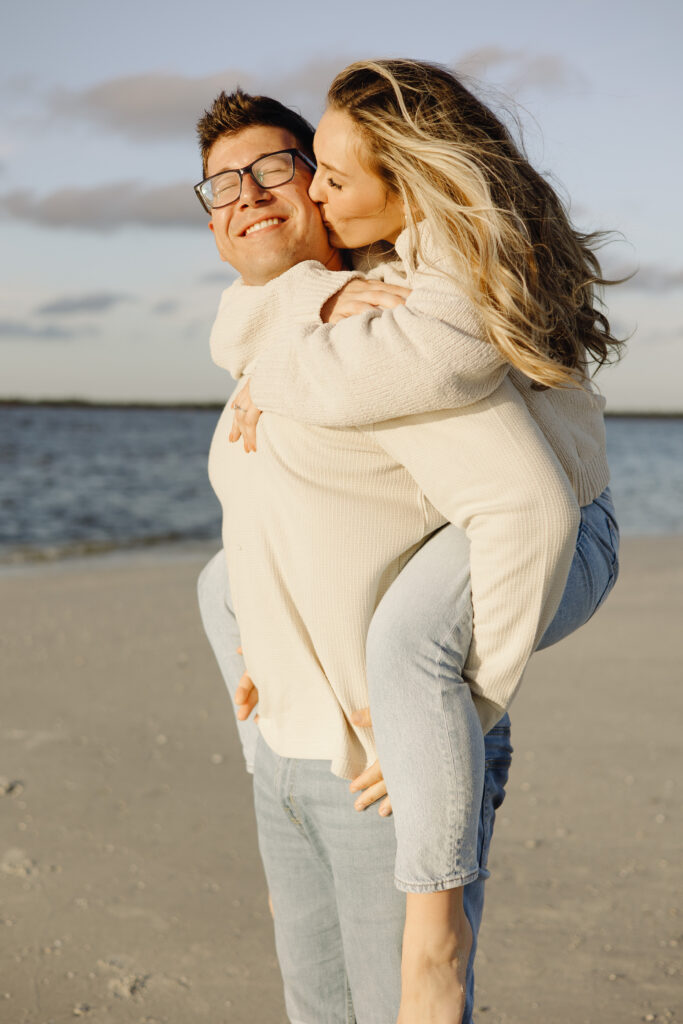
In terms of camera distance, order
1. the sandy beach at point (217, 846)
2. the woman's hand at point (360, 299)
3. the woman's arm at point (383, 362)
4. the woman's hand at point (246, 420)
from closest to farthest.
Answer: the woman's arm at point (383, 362)
the woman's hand at point (360, 299)
the woman's hand at point (246, 420)
the sandy beach at point (217, 846)

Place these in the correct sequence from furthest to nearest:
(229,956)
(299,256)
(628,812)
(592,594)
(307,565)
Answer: (628,812) → (229,956) → (299,256) → (592,594) → (307,565)

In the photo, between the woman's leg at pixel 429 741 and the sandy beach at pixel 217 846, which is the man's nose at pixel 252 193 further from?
the sandy beach at pixel 217 846

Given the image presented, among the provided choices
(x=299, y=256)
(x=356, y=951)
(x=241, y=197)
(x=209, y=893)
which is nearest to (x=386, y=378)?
(x=299, y=256)

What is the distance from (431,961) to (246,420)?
983 millimetres

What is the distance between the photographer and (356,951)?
1.74 meters

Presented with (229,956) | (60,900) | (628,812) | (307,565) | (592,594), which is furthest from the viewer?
(628,812)

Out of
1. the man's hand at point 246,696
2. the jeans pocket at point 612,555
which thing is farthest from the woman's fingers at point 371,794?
the jeans pocket at point 612,555

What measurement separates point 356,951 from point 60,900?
241cm

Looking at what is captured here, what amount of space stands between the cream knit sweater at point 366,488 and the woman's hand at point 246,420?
0.08 feet

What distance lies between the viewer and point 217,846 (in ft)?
13.7

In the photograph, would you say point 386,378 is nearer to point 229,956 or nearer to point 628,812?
point 229,956

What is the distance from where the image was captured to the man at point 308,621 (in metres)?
1.65

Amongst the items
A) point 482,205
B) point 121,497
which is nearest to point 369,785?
point 482,205

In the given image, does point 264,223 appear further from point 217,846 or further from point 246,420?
point 217,846
